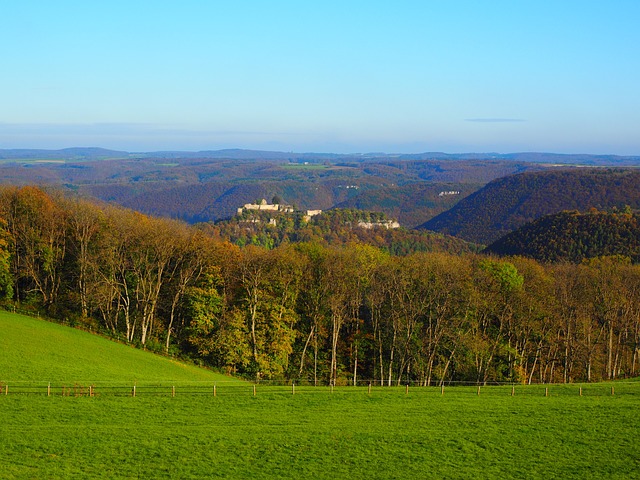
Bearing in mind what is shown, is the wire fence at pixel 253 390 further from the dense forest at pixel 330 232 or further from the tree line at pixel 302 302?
the dense forest at pixel 330 232

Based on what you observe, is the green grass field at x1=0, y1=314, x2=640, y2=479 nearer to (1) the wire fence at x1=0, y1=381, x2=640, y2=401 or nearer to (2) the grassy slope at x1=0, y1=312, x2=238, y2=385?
(1) the wire fence at x1=0, y1=381, x2=640, y2=401

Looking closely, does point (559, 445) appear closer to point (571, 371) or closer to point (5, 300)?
point (571, 371)

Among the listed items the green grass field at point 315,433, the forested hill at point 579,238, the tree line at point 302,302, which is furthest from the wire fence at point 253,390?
the forested hill at point 579,238

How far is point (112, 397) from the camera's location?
123 feet

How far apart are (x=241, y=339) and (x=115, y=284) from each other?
13354 millimetres

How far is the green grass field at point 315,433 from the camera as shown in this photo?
27.4 m

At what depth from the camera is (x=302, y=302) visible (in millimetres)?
63938

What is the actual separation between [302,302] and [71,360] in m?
23.1

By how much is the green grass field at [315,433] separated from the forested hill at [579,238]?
7131 centimetres

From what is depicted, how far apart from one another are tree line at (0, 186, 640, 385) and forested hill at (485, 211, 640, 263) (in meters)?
44.7

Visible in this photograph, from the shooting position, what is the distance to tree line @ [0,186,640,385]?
59.1 meters

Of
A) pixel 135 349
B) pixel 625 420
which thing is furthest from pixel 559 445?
pixel 135 349

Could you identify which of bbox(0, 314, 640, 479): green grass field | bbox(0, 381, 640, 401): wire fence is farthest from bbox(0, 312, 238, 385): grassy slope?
bbox(0, 381, 640, 401): wire fence

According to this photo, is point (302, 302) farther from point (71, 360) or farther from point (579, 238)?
point (579, 238)
